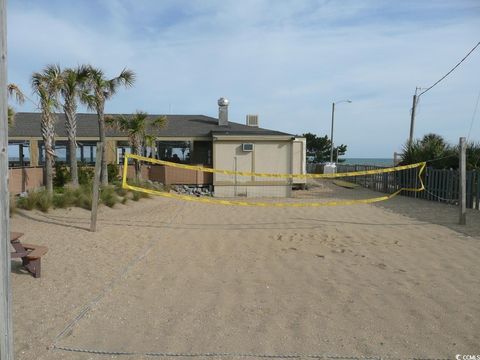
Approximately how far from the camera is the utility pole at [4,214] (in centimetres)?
241

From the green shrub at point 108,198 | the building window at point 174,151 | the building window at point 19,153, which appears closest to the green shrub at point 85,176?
the green shrub at point 108,198

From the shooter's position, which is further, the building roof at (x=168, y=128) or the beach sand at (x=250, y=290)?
the building roof at (x=168, y=128)

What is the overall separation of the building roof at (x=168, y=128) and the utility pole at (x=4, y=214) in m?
18.4

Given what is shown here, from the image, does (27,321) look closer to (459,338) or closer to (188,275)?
(188,275)

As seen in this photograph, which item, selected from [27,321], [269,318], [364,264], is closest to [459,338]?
[269,318]

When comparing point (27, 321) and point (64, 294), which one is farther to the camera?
point (64, 294)

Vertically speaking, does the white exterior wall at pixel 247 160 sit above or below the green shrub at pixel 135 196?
above

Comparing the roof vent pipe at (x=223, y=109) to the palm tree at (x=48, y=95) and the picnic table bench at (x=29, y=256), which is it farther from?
the picnic table bench at (x=29, y=256)

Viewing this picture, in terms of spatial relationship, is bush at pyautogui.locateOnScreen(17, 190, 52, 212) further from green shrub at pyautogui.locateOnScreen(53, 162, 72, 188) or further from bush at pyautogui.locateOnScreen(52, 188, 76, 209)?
green shrub at pyautogui.locateOnScreen(53, 162, 72, 188)

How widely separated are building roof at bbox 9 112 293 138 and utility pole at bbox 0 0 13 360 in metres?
18.4

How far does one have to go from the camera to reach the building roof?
22248 millimetres

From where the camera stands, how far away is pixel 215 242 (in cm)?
841

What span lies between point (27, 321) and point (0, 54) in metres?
2.91

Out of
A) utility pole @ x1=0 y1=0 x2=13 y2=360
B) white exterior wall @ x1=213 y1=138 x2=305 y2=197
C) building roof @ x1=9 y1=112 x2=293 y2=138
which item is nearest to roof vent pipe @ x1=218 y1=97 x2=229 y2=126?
building roof @ x1=9 y1=112 x2=293 y2=138
